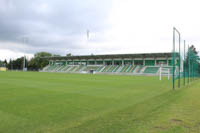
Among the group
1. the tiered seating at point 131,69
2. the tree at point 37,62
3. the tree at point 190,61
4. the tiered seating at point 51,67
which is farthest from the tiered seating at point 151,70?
the tree at point 37,62

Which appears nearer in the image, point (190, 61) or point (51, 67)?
point (190, 61)

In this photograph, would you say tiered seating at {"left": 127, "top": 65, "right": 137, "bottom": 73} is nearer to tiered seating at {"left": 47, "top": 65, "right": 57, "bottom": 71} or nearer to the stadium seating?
the stadium seating

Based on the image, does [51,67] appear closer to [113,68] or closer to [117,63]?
[113,68]

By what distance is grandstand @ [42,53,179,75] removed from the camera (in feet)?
174

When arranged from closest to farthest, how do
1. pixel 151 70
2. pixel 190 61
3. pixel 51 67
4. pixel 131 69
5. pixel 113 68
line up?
pixel 190 61 < pixel 151 70 < pixel 131 69 < pixel 113 68 < pixel 51 67

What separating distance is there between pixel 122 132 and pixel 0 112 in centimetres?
414

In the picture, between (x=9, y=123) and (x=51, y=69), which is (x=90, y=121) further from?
(x=51, y=69)

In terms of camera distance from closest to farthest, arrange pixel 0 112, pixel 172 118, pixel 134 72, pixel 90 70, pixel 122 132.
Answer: pixel 122 132, pixel 172 118, pixel 0 112, pixel 134 72, pixel 90 70

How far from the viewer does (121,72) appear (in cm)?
5522

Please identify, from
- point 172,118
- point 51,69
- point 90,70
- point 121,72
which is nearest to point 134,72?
point 121,72

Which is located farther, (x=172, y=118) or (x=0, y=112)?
(x=0, y=112)

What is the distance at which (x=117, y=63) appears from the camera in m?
63.1

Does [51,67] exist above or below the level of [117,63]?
below

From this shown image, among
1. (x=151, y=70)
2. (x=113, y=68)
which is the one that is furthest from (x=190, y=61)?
(x=113, y=68)
